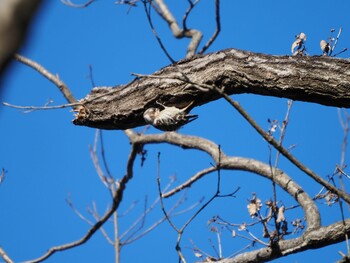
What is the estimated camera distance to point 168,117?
8.34 feet

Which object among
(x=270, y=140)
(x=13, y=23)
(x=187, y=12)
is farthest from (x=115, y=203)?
(x=13, y=23)

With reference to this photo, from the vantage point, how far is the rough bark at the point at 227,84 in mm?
2502

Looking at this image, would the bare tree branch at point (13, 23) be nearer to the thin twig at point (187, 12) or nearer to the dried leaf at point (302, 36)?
the dried leaf at point (302, 36)

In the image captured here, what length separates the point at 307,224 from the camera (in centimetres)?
338

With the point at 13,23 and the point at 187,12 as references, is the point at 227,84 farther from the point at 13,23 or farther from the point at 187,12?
the point at 187,12

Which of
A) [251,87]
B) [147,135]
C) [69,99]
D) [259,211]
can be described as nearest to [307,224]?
[259,211]

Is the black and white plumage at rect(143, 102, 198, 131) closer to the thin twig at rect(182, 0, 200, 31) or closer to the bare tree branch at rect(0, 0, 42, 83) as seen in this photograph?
the bare tree branch at rect(0, 0, 42, 83)

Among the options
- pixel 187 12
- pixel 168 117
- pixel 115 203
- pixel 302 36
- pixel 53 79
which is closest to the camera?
pixel 168 117

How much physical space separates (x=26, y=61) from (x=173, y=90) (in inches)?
135

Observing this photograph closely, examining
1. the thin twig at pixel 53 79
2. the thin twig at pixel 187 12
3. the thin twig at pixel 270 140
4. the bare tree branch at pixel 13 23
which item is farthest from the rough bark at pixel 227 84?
the thin twig at pixel 187 12

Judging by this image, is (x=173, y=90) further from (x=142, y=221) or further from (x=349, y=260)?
(x=142, y=221)

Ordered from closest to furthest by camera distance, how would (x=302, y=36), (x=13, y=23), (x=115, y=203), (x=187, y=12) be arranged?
(x=13, y=23) → (x=302, y=36) → (x=115, y=203) → (x=187, y=12)

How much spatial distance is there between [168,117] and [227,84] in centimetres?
35

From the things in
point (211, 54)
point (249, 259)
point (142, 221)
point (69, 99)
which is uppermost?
point (69, 99)
